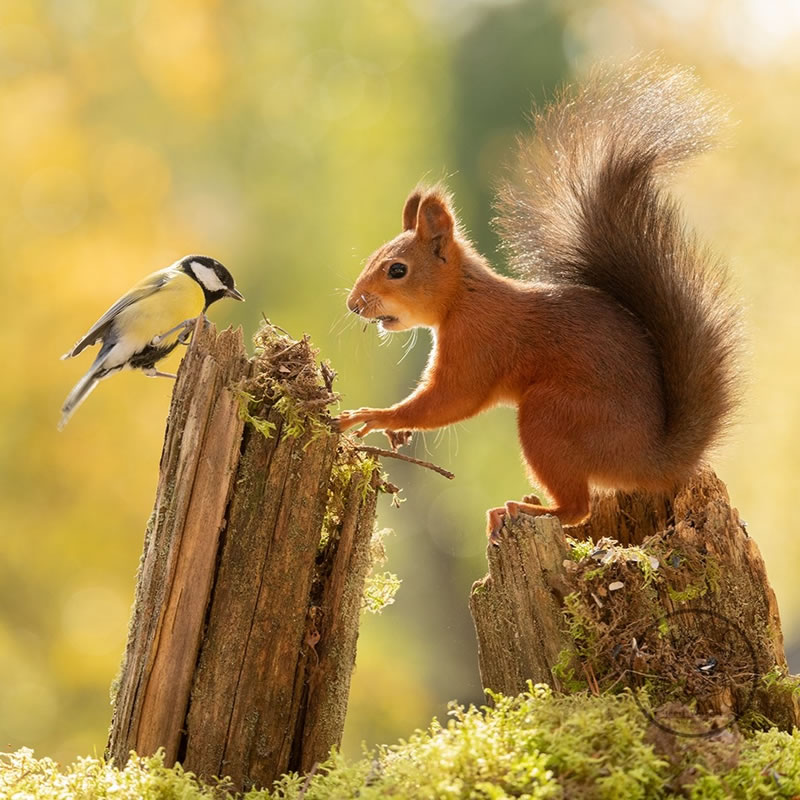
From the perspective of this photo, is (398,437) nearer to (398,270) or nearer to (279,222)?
(398,270)

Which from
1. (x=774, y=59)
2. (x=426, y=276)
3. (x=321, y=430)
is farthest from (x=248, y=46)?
(x=321, y=430)

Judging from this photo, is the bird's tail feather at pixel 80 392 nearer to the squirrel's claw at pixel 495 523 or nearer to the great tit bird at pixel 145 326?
the great tit bird at pixel 145 326

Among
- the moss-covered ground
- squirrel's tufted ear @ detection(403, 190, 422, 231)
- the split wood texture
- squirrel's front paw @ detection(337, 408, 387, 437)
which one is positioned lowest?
the moss-covered ground

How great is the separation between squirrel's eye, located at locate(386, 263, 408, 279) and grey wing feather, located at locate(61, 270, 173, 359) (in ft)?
1.82

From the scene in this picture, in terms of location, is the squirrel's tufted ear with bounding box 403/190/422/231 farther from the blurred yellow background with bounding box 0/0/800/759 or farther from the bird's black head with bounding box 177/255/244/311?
the blurred yellow background with bounding box 0/0/800/759

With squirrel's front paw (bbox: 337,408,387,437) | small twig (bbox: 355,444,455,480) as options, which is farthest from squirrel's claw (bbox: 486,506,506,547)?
squirrel's front paw (bbox: 337,408,387,437)

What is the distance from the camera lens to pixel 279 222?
7484 millimetres

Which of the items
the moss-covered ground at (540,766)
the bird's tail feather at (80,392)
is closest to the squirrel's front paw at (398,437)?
the bird's tail feather at (80,392)

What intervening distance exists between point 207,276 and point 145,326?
23 centimetres

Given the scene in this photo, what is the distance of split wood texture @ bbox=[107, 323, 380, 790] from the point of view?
6.15 ft

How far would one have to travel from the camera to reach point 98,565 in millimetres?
6230

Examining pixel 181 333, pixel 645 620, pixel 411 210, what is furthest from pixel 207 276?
pixel 645 620

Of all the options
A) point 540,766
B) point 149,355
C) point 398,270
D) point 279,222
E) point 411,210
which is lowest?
point 540,766

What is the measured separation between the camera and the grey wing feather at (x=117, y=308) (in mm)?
2189
